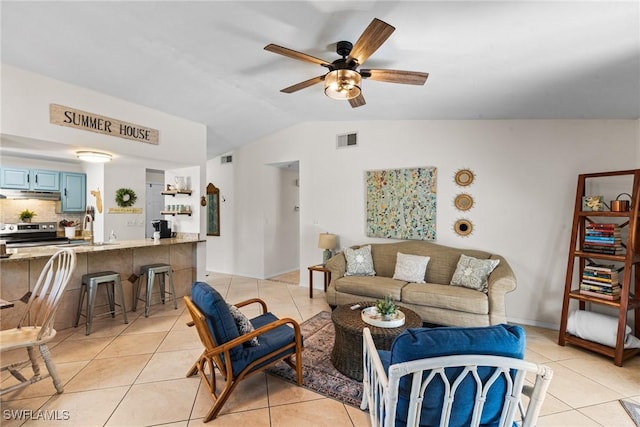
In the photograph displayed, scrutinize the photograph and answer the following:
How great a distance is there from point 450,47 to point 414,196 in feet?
7.85

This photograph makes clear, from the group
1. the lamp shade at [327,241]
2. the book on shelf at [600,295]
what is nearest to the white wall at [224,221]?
the lamp shade at [327,241]

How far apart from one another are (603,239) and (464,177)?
1615mm

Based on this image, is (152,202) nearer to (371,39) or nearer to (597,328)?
(371,39)

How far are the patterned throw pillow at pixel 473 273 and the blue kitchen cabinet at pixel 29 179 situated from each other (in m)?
6.80

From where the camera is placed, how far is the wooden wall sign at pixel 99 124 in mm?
3043

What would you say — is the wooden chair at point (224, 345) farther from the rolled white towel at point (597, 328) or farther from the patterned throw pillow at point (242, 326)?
the rolled white towel at point (597, 328)

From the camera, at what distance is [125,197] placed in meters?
5.05

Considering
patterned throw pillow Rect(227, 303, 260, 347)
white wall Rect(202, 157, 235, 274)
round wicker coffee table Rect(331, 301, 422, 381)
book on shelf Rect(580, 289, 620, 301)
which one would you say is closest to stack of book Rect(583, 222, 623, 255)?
book on shelf Rect(580, 289, 620, 301)

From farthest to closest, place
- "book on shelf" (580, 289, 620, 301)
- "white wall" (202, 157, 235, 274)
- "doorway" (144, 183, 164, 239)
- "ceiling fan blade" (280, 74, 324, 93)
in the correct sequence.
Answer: "doorway" (144, 183, 164, 239)
"white wall" (202, 157, 235, 274)
"book on shelf" (580, 289, 620, 301)
"ceiling fan blade" (280, 74, 324, 93)

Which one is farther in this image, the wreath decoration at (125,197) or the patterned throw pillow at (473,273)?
the wreath decoration at (125,197)

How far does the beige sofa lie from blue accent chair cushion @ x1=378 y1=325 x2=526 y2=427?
6.97 feet

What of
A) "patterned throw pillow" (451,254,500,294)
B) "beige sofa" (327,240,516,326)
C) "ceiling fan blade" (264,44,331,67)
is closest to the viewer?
"ceiling fan blade" (264,44,331,67)

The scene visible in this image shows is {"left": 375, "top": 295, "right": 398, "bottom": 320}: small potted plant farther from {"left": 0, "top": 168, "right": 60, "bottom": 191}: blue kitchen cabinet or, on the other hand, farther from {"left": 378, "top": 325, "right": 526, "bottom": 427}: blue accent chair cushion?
{"left": 0, "top": 168, "right": 60, "bottom": 191}: blue kitchen cabinet

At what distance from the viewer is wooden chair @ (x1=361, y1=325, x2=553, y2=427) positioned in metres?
1.19
